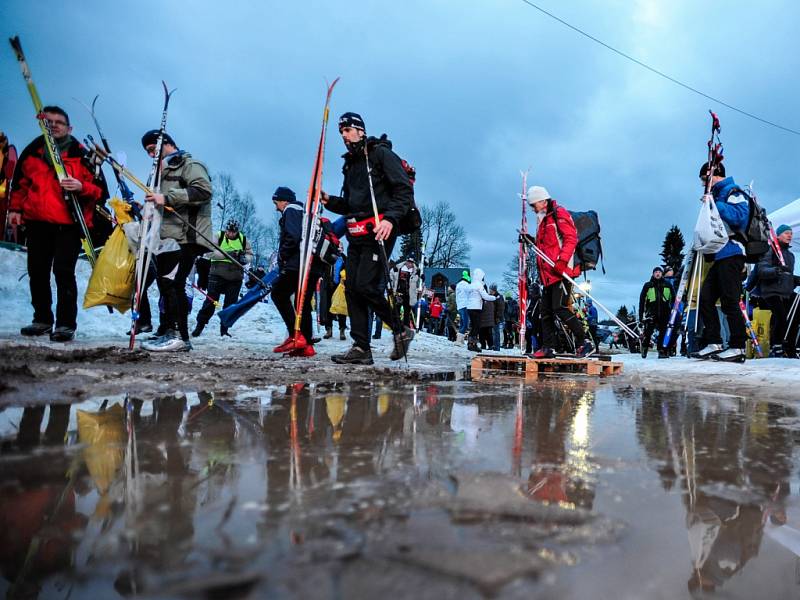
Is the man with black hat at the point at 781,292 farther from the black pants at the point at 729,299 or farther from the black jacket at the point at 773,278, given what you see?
the black pants at the point at 729,299

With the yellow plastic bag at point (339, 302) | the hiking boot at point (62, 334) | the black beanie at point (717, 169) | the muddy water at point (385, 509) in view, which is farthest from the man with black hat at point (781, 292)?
the hiking boot at point (62, 334)

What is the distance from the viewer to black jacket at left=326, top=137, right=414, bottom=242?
406cm

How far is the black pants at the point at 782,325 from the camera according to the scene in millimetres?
6755

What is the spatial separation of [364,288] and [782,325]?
6439mm

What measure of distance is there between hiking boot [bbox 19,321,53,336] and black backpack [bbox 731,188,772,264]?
6.68 meters

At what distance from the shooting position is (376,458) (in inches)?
44.4

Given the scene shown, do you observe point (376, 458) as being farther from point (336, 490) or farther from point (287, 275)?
point (287, 275)

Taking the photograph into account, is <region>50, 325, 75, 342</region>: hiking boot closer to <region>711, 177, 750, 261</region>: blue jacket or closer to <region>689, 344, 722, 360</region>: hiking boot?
<region>689, 344, 722, 360</region>: hiking boot

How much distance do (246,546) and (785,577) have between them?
2.41 feet

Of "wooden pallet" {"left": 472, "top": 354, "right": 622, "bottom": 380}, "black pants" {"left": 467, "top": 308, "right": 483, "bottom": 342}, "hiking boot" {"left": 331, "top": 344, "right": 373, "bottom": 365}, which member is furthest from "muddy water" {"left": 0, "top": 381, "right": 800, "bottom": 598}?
"black pants" {"left": 467, "top": 308, "right": 483, "bottom": 342}

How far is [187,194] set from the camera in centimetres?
425

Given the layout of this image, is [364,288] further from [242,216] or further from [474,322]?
[242,216]

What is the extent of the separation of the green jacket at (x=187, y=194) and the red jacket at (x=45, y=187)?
0.68m

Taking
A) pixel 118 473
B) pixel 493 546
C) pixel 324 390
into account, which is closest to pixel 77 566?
pixel 118 473
